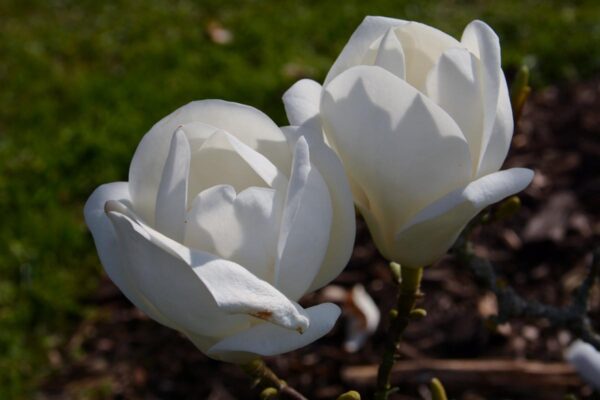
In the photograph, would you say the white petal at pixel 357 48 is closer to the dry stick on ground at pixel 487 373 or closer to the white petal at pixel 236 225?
the white petal at pixel 236 225

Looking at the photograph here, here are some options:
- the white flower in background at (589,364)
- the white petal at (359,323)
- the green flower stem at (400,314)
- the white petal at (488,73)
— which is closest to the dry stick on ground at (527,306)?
the white flower in background at (589,364)

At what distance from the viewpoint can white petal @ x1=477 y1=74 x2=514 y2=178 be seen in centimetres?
94

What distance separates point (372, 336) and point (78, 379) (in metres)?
0.98

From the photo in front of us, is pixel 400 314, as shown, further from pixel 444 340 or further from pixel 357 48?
pixel 444 340

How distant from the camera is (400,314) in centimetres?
120

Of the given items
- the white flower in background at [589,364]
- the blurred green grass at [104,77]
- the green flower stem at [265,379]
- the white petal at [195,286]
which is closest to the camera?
the white petal at [195,286]

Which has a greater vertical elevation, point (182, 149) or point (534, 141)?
point (182, 149)

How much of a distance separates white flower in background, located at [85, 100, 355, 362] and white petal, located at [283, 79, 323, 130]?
0.14 feet

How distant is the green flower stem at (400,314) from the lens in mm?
1139

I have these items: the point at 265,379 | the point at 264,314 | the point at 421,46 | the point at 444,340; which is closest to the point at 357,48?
the point at 421,46

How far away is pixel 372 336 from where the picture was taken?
8.16 ft

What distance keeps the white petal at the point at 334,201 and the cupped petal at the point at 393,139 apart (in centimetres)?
4

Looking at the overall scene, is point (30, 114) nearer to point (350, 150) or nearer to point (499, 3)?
point (499, 3)

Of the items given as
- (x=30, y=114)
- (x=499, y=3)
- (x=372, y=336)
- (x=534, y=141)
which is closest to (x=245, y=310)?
(x=372, y=336)
